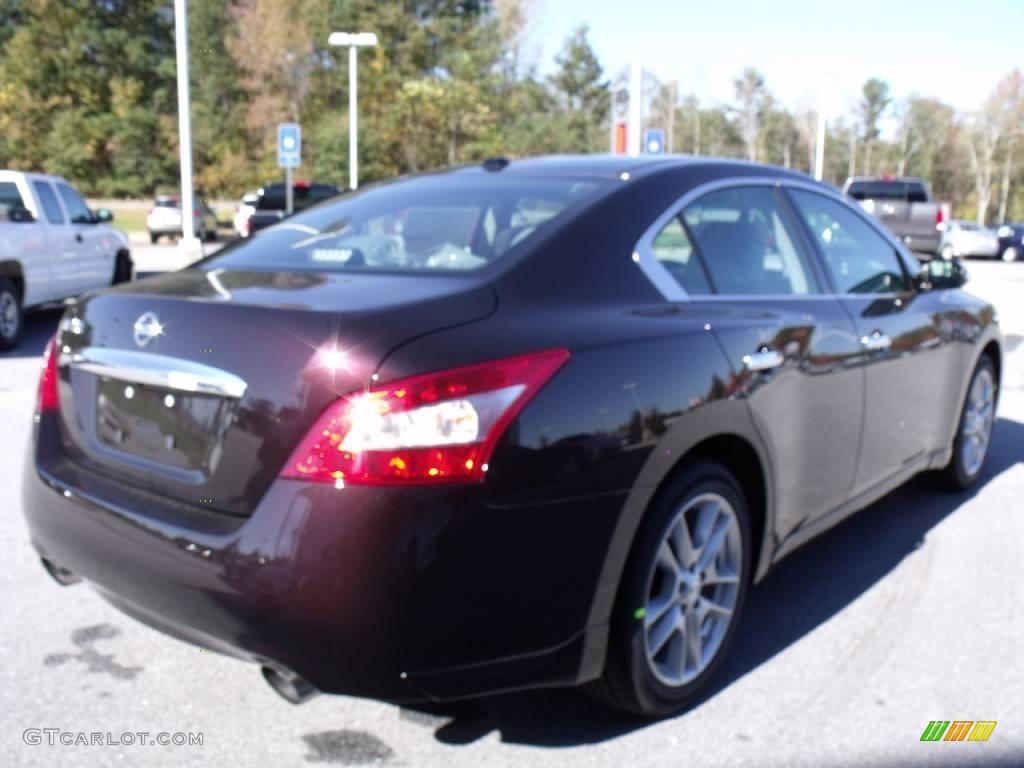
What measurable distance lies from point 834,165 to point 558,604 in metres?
97.6

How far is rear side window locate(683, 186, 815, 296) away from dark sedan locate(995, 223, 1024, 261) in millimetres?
32862

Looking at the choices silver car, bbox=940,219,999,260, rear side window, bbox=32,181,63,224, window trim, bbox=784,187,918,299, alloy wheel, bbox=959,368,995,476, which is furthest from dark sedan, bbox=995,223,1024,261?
window trim, bbox=784,187,918,299

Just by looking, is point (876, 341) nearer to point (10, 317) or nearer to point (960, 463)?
point (960, 463)

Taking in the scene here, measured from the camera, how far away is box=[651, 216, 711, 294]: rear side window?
3.17 m

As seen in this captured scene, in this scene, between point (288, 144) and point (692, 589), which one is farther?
point (288, 144)

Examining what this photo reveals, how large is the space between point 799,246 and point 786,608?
1.37 meters

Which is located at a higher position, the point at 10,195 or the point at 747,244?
the point at 747,244

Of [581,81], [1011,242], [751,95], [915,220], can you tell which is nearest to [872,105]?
[751,95]

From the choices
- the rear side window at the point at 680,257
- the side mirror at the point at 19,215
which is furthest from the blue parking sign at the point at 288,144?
the rear side window at the point at 680,257

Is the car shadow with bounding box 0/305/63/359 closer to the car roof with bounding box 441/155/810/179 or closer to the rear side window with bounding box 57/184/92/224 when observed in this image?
the rear side window with bounding box 57/184/92/224

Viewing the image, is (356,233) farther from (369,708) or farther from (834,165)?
(834,165)

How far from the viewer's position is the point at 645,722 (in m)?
3.04

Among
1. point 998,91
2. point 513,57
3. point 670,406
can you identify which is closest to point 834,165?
point 998,91

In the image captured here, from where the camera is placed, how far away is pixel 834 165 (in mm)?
93375
